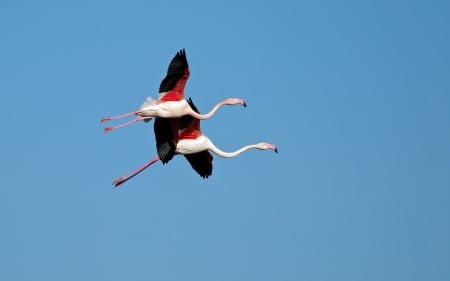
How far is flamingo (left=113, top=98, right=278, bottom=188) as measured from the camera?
5244 cm

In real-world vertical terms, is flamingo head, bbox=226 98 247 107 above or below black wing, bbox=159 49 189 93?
below

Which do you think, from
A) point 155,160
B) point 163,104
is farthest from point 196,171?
point 163,104

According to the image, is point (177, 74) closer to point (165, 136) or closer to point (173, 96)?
point (173, 96)

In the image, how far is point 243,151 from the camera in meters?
55.1

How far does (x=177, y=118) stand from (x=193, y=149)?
1.95 m

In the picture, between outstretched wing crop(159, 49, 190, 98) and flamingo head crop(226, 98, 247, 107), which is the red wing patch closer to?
outstretched wing crop(159, 49, 190, 98)

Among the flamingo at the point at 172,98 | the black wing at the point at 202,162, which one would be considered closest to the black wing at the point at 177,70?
the flamingo at the point at 172,98

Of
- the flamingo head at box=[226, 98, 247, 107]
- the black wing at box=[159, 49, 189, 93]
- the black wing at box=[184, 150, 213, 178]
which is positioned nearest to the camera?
the black wing at box=[159, 49, 189, 93]

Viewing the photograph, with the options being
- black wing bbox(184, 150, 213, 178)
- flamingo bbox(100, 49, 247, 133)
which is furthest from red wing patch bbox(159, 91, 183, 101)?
black wing bbox(184, 150, 213, 178)

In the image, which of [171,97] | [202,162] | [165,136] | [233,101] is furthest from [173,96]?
[202,162]

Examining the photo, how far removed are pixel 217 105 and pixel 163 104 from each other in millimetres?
2322

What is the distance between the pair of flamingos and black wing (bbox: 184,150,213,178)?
1.59 feet

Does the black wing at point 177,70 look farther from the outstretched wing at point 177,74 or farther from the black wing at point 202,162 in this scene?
the black wing at point 202,162

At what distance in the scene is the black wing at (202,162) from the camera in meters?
55.8
